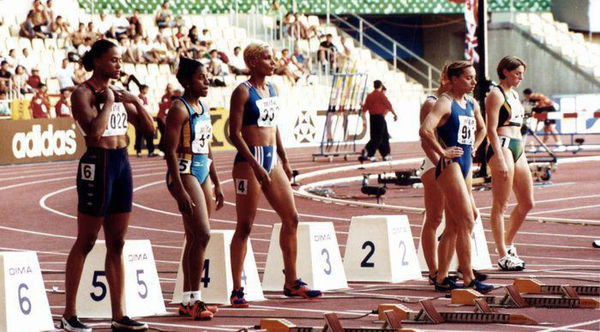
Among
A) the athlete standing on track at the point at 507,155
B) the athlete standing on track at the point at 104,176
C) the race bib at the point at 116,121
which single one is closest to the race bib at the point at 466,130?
the athlete standing on track at the point at 507,155

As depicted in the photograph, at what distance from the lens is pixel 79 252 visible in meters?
8.88

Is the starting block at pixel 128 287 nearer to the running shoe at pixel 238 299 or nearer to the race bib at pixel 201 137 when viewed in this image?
the running shoe at pixel 238 299

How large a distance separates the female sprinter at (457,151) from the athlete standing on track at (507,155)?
4.36ft

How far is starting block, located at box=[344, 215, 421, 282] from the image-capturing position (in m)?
11.6

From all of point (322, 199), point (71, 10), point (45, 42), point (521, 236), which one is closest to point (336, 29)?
point (71, 10)

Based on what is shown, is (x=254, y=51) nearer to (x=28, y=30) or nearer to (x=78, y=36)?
(x=28, y=30)

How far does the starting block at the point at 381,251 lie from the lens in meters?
11.6

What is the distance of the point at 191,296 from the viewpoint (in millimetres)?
9539

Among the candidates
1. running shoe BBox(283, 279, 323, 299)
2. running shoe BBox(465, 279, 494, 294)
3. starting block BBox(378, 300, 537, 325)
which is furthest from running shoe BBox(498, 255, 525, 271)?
starting block BBox(378, 300, 537, 325)

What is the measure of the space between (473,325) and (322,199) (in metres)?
12.3

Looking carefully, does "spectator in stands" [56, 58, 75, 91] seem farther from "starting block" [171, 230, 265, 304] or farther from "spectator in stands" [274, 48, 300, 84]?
"starting block" [171, 230, 265, 304]

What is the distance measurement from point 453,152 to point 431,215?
846mm

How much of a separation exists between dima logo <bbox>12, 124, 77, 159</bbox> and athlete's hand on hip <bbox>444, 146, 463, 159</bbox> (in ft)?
70.4

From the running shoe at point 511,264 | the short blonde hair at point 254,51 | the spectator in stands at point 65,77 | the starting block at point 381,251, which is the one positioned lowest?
the spectator in stands at point 65,77
